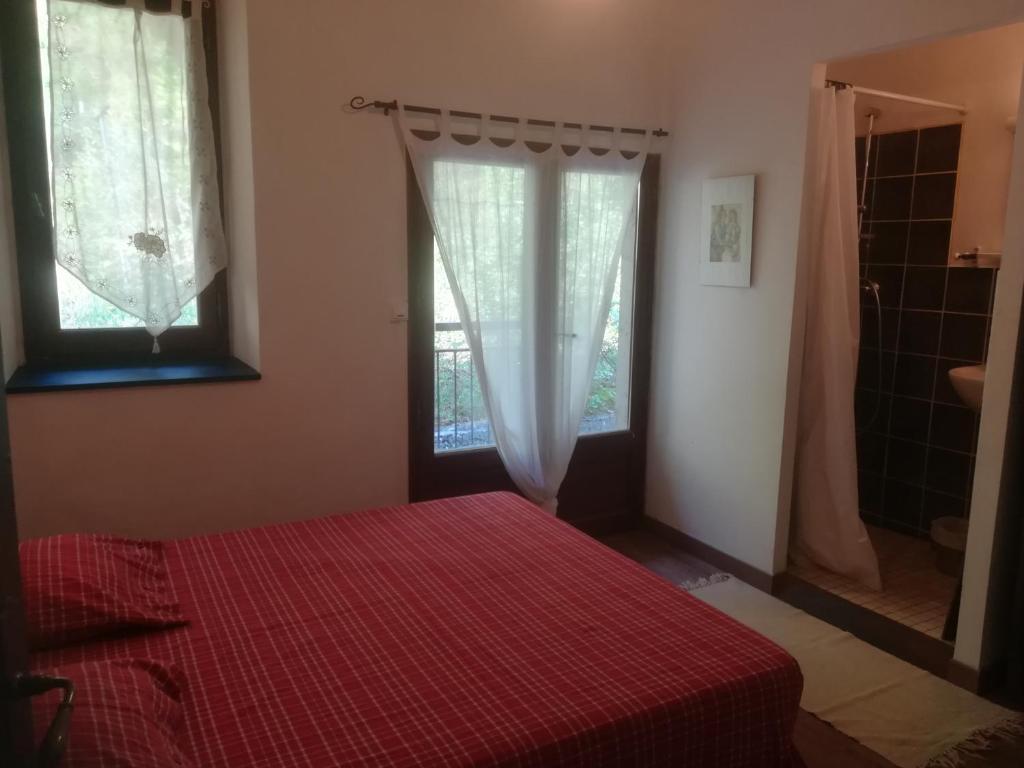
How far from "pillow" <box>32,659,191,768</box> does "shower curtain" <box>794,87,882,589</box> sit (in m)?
2.68

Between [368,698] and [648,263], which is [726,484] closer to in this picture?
[648,263]

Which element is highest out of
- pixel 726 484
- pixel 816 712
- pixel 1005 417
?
pixel 1005 417

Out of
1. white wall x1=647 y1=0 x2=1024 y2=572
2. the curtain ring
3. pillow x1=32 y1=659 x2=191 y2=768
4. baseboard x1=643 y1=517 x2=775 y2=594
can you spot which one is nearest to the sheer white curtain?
the curtain ring

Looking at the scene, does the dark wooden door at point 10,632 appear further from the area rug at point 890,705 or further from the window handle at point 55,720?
the area rug at point 890,705

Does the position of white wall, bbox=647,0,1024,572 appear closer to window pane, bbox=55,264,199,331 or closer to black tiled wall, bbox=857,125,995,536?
black tiled wall, bbox=857,125,995,536

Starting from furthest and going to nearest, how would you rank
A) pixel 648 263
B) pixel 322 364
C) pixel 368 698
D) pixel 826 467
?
pixel 648 263 < pixel 826 467 < pixel 322 364 < pixel 368 698

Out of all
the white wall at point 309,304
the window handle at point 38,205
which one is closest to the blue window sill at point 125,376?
the white wall at point 309,304

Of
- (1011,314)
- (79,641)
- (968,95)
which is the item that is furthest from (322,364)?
(968,95)

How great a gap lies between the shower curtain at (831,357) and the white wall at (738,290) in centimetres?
16

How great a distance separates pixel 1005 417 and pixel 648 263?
1759 mm

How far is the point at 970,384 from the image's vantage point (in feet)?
9.87

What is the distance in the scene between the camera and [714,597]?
3.20m

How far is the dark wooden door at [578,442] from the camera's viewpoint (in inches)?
126

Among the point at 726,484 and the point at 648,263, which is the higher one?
the point at 648,263
